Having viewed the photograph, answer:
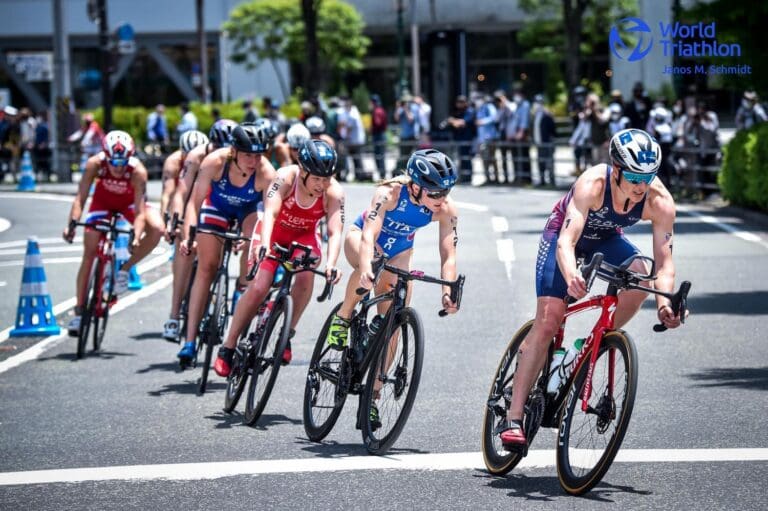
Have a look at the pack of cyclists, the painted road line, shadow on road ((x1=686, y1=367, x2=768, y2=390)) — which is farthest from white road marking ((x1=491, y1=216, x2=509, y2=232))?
shadow on road ((x1=686, y1=367, x2=768, y2=390))

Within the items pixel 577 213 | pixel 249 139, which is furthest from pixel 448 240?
pixel 249 139

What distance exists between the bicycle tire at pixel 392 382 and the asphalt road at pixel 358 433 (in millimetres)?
144

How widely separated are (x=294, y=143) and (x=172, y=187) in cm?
149

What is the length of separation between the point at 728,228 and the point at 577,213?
1548 centimetres

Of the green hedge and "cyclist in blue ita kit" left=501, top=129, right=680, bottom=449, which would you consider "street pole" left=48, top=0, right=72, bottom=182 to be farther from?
"cyclist in blue ita kit" left=501, top=129, right=680, bottom=449

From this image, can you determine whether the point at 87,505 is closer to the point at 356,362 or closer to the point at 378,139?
the point at 356,362

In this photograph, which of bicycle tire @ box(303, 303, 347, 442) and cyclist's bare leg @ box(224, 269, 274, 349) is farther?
cyclist's bare leg @ box(224, 269, 274, 349)

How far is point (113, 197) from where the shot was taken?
13094 millimetres

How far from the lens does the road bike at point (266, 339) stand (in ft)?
29.8

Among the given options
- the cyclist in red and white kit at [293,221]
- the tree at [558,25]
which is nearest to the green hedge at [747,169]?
the cyclist in red and white kit at [293,221]

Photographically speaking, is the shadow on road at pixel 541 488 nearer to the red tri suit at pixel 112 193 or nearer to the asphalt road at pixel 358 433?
the asphalt road at pixel 358 433

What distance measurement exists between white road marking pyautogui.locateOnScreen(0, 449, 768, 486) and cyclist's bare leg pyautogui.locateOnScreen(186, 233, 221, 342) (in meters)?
2.91

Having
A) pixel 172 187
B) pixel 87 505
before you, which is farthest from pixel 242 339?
pixel 172 187

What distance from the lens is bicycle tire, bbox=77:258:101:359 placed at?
1242 cm
